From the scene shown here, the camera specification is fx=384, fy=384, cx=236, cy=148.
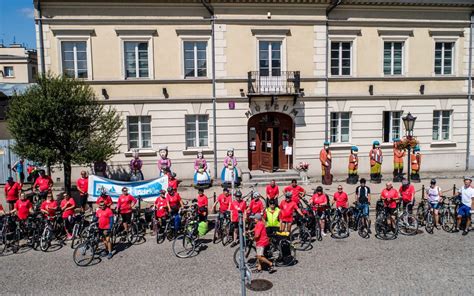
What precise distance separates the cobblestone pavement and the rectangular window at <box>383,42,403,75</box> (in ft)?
41.7

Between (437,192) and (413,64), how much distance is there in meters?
11.6

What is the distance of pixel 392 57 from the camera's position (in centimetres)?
2269

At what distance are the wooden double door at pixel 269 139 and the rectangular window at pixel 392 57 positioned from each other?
6570 millimetres

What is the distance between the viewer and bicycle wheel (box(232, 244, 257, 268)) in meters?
11.0

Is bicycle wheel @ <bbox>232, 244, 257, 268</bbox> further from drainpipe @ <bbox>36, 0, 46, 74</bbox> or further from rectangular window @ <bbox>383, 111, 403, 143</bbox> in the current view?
drainpipe @ <bbox>36, 0, 46, 74</bbox>

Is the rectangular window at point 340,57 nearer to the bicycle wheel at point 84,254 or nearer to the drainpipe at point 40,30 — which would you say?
the drainpipe at point 40,30

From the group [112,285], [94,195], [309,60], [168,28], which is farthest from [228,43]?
[112,285]

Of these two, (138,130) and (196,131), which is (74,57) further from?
(196,131)

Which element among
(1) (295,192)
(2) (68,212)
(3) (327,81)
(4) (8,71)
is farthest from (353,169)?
(4) (8,71)

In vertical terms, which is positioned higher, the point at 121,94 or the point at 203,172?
the point at 121,94

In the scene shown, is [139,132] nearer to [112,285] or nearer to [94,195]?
[94,195]

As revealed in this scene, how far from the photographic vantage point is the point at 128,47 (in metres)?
21.0

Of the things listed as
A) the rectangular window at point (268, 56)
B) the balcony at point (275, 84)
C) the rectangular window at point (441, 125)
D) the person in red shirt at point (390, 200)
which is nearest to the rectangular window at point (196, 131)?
the balcony at point (275, 84)

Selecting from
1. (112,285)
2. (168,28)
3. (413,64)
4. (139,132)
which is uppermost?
(168,28)
